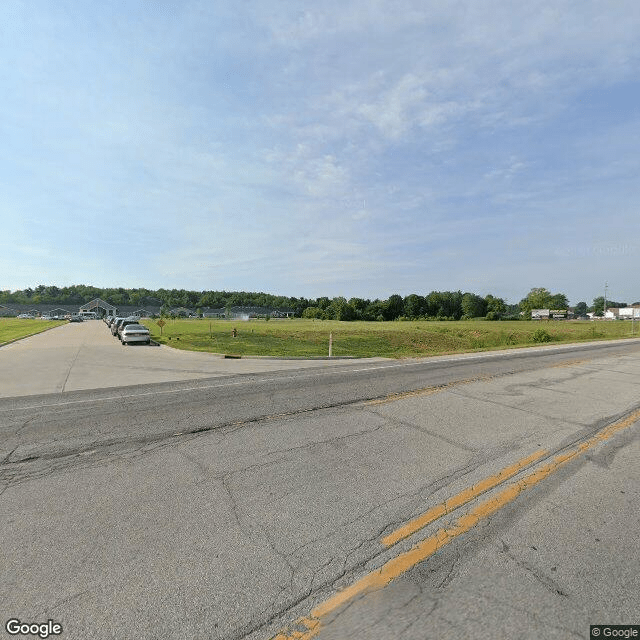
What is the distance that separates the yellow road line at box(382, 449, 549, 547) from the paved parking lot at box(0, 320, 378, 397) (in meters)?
9.00

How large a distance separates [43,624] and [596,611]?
138 inches

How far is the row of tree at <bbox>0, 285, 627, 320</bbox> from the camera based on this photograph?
467 feet

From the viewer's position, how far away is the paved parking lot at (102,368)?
1005 cm

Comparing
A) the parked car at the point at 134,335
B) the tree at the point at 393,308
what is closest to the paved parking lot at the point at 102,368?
the parked car at the point at 134,335

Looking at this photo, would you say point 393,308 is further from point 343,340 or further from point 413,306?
point 343,340

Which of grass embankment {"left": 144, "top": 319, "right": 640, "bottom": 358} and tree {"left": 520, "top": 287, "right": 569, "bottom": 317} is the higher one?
tree {"left": 520, "top": 287, "right": 569, "bottom": 317}

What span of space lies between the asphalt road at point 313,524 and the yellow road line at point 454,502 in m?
0.06

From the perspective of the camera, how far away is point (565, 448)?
17.0 feet

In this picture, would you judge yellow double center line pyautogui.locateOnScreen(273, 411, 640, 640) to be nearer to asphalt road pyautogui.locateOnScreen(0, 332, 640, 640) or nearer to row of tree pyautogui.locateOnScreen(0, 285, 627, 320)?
asphalt road pyautogui.locateOnScreen(0, 332, 640, 640)

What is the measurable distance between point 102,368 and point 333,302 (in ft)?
453

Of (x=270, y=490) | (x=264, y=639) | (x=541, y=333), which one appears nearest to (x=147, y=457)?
(x=270, y=490)

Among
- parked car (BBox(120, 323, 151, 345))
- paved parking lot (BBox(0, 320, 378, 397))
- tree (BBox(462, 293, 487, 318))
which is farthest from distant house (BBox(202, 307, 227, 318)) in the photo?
paved parking lot (BBox(0, 320, 378, 397))

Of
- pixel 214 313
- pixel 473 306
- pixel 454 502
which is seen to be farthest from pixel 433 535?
pixel 473 306

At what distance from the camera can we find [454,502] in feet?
12.0
